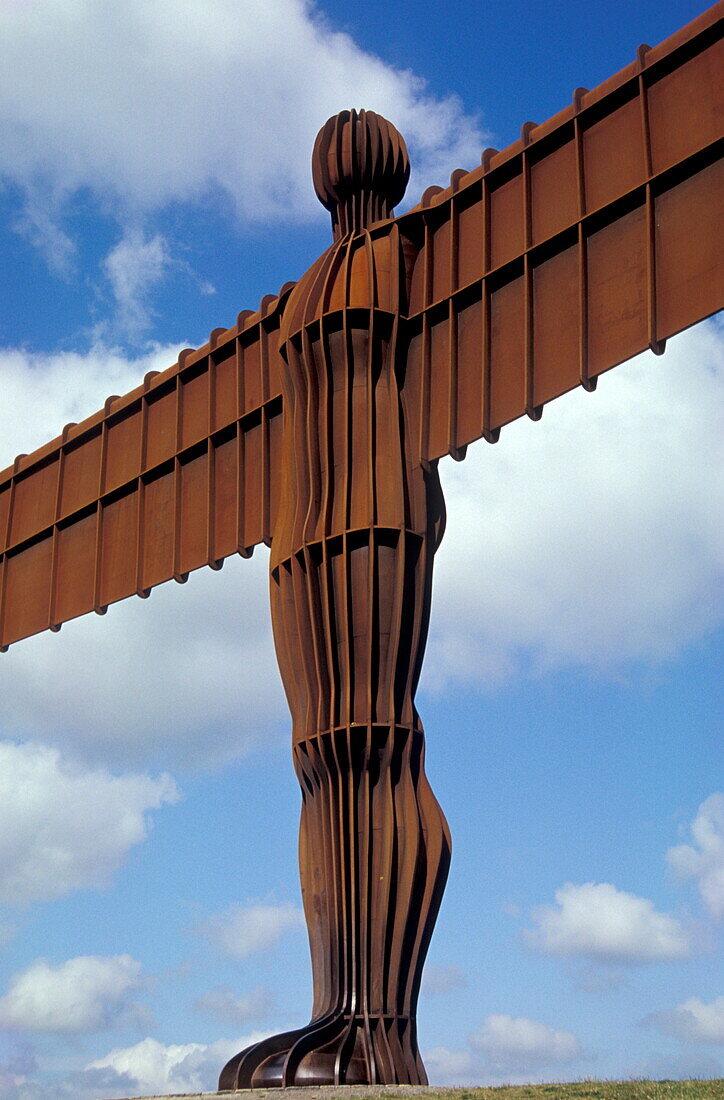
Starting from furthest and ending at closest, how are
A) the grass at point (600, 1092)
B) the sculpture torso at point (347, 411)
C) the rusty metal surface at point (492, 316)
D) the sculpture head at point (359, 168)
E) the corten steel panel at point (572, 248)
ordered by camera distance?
the sculpture head at point (359, 168) < the sculpture torso at point (347, 411) < the rusty metal surface at point (492, 316) < the corten steel panel at point (572, 248) < the grass at point (600, 1092)

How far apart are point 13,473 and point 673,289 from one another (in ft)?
44.9

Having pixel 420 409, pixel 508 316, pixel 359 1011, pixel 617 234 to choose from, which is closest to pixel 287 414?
pixel 420 409

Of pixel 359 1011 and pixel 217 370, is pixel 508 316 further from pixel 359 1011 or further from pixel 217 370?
pixel 359 1011

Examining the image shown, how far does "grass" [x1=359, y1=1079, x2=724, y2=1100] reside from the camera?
12891 millimetres

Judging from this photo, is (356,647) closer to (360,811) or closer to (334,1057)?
(360,811)

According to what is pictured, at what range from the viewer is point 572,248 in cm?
1639

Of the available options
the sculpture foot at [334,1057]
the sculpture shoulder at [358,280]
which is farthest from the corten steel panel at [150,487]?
the sculpture foot at [334,1057]

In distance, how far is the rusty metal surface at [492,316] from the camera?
1527cm

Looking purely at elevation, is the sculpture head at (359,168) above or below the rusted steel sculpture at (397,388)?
above

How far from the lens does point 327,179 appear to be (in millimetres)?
19000

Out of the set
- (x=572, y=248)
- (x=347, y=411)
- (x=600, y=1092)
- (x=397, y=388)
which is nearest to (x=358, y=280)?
(x=397, y=388)

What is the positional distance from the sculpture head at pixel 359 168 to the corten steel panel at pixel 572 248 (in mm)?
881

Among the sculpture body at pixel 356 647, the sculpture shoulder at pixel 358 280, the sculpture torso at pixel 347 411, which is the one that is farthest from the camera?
the sculpture shoulder at pixel 358 280

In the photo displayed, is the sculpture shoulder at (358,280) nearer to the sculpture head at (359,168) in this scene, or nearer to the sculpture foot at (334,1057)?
the sculpture head at (359,168)
